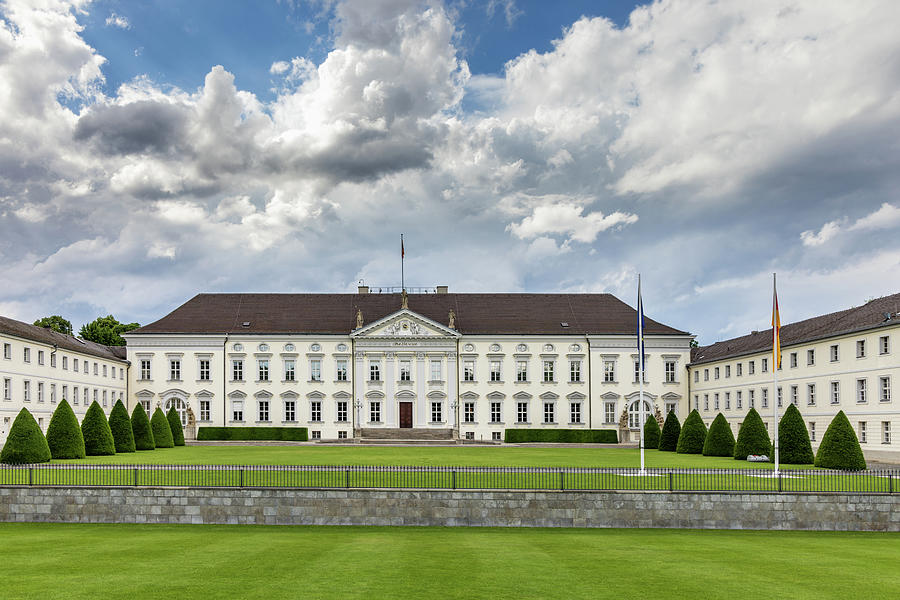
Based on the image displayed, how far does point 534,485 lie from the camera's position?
93.1 feet

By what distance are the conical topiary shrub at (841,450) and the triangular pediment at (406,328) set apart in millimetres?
42586

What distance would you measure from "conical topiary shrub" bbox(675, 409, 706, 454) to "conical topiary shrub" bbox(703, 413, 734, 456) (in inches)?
137

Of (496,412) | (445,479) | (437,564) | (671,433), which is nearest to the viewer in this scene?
(437,564)

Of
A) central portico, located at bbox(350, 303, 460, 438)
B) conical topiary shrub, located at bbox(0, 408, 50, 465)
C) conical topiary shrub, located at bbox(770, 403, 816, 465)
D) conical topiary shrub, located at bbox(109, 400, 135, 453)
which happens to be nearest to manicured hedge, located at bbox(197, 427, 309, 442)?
central portico, located at bbox(350, 303, 460, 438)

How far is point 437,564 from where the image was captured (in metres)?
18.3

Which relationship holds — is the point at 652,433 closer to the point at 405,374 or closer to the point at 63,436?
the point at 405,374

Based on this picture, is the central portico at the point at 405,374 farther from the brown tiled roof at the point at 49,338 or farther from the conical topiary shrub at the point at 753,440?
the conical topiary shrub at the point at 753,440

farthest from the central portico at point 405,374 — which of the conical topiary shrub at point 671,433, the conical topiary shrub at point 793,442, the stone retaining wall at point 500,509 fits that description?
the stone retaining wall at point 500,509

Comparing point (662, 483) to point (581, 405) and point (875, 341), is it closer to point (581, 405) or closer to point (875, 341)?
point (875, 341)

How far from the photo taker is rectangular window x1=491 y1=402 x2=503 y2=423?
249ft

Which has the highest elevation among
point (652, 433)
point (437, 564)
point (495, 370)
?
point (495, 370)

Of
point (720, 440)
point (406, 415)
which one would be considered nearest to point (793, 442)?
point (720, 440)

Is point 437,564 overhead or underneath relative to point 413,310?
underneath

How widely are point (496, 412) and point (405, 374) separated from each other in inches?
355
